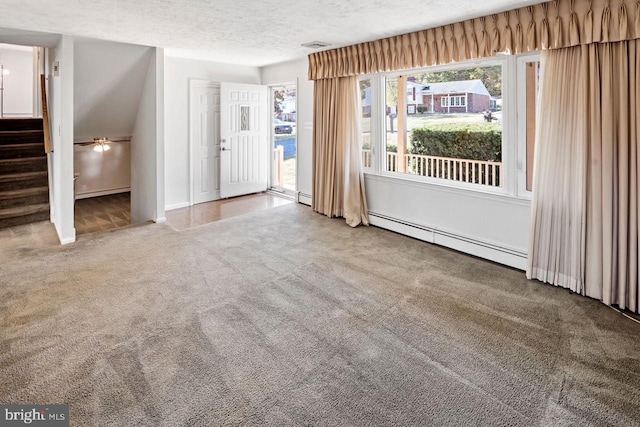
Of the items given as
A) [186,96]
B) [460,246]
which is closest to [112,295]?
[460,246]

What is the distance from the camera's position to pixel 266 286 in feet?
10.5

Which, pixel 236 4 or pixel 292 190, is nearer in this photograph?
pixel 236 4

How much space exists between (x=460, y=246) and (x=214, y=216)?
10.9 feet

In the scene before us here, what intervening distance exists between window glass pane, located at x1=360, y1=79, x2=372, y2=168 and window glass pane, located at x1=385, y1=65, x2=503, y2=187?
0.27 m

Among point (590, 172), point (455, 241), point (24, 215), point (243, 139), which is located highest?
point (243, 139)

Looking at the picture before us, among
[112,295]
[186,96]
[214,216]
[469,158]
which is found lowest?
[112,295]

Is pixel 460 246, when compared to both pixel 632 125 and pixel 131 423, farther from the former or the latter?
pixel 131 423

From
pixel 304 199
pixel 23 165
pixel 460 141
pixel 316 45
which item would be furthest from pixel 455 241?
pixel 23 165

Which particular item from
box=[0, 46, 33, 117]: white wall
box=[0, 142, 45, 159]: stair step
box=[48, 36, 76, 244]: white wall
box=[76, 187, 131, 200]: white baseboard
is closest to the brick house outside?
box=[48, 36, 76, 244]: white wall

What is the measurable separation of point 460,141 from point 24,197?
5.82m

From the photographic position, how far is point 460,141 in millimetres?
4453

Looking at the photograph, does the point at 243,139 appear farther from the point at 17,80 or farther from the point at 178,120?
the point at 17,80

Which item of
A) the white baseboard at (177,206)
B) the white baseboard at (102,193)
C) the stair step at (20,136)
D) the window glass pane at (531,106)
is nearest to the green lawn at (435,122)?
the window glass pane at (531,106)

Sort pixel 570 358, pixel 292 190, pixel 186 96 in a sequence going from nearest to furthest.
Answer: pixel 570 358, pixel 186 96, pixel 292 190
